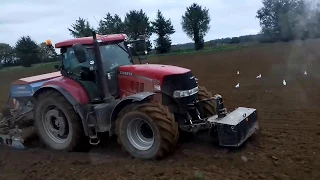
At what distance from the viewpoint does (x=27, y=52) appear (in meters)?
43.4

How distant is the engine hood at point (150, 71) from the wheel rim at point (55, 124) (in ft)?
4.82

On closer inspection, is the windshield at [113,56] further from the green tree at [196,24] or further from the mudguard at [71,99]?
the green tree at [196,24]

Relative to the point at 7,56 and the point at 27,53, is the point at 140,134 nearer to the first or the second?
the point at 27,53

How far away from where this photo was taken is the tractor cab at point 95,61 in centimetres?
706

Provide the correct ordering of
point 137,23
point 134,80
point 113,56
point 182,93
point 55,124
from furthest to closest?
point 137,23
point 55,124
point 113,56
point 134,80
point 182,93

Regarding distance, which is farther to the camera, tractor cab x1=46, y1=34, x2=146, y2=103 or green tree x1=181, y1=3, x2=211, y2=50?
green tree x1=181, y1=3, x2=211, y2=50

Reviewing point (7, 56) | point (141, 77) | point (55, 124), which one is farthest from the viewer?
point (7, 56)

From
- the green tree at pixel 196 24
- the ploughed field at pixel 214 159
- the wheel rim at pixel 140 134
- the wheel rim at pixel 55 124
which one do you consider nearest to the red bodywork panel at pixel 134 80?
the wheel rim at pixel 55 124

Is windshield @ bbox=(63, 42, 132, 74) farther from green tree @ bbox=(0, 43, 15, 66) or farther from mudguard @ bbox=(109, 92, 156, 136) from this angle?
green tree @ bbox=(0, 43, 15, 66)

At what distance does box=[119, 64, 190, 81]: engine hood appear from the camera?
6.61m

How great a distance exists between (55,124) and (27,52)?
125 feet

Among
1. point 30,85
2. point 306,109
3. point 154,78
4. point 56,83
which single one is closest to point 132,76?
A: point 154,78

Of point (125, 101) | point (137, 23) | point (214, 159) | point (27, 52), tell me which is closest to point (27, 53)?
point (27, 52)

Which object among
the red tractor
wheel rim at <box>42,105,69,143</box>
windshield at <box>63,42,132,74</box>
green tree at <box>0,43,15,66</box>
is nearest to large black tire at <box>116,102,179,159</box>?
the red tractor
